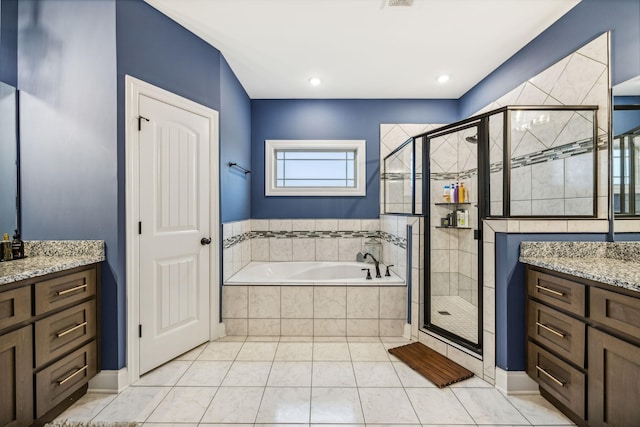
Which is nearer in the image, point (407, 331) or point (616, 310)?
point (616, 310)

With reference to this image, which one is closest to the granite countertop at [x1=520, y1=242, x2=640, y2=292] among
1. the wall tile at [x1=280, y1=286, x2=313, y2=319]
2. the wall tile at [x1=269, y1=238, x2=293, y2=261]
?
the wall tile at [x1=280, y1=286, x2=313, y2=319]

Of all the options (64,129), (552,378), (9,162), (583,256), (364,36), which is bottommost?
(552,378)

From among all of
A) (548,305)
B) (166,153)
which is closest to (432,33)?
(548,305)

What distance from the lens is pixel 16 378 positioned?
131cm

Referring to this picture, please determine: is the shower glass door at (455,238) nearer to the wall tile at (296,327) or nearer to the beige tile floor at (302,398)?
the beige tile floor at (302,398)

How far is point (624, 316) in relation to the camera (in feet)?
3.96

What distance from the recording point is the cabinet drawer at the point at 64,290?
142cm

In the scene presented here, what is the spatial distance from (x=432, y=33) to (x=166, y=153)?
89.1 inches

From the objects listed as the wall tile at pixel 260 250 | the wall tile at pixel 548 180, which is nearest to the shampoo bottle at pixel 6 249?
the wall tile at pixel 260 250

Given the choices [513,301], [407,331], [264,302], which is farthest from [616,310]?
[264,302]

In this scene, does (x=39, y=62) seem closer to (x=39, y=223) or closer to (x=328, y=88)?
(x=39, y=223)

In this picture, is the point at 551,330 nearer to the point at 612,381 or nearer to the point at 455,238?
the point at 612,381

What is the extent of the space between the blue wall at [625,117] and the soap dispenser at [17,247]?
3630 millimetres

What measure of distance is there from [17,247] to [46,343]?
0.65 metres
